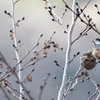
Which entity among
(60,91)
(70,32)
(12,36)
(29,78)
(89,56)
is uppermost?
(12,36)

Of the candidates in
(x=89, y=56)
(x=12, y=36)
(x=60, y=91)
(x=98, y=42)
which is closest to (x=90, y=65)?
(x=89, y=56)

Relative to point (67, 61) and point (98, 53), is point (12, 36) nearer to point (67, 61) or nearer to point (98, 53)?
point (67, 61)

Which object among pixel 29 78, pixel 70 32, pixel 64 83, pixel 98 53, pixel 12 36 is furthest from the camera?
pixel 12 36

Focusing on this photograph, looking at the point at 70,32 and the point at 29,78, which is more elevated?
the point at 70,32

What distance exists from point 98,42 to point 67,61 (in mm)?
452

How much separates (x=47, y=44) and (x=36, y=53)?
17cm

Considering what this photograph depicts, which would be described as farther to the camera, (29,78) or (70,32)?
(70,32)

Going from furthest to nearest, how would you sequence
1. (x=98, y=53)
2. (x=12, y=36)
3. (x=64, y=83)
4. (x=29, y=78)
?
1. (x=12, y=36)
2. (x=64, y=83)
3. (x=29, y=78)
4. (x=98, y=53)

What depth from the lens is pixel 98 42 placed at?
1.55m

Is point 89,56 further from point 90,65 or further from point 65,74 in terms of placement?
point 65,74

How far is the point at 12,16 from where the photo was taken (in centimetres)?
239

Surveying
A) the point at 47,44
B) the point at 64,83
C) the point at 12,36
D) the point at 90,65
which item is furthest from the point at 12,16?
the point at 90,65

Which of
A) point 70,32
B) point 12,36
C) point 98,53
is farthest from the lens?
point 12,36

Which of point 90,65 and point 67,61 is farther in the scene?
point 67,61
